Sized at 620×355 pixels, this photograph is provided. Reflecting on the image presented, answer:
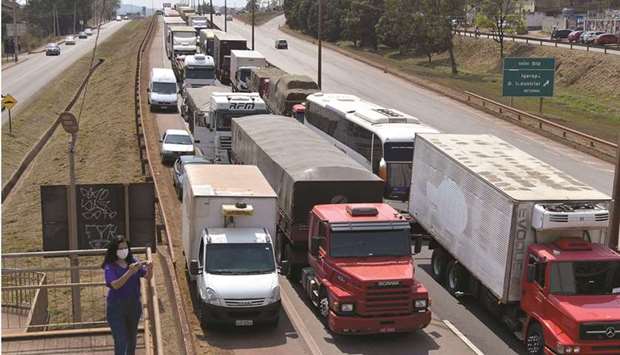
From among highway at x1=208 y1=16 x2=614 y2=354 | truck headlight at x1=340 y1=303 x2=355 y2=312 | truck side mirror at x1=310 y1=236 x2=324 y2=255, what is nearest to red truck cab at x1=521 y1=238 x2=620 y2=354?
highway at x1=208 y1=16 x2=614 y2=354

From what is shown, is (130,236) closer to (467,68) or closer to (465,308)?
(465,308)

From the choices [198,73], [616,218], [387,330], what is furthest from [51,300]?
[198,73]

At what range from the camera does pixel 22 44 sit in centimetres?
14450

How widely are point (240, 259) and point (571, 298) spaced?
677 centimetres

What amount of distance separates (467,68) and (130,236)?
77189 millimetres

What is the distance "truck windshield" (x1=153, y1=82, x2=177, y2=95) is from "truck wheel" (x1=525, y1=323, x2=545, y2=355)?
3857 cm

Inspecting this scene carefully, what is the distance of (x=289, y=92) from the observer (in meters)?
41.9

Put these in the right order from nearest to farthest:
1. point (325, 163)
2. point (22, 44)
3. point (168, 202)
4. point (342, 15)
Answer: point (325, 163)
point (168, 202)
point (342, 15)
point (22, 44)

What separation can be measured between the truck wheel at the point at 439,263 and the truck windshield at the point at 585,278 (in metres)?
5.26

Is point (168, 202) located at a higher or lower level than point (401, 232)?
lower

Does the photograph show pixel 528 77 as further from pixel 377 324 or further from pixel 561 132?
pixel 377 324

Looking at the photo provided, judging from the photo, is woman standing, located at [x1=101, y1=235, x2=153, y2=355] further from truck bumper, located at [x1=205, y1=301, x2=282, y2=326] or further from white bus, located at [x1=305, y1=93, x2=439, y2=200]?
white bus, located at [x1=305, y1=93, x2=439, y2=200]

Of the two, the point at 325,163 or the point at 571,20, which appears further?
the point at 571,20

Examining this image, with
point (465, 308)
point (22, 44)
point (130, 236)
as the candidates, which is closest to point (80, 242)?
point (130, 236)
